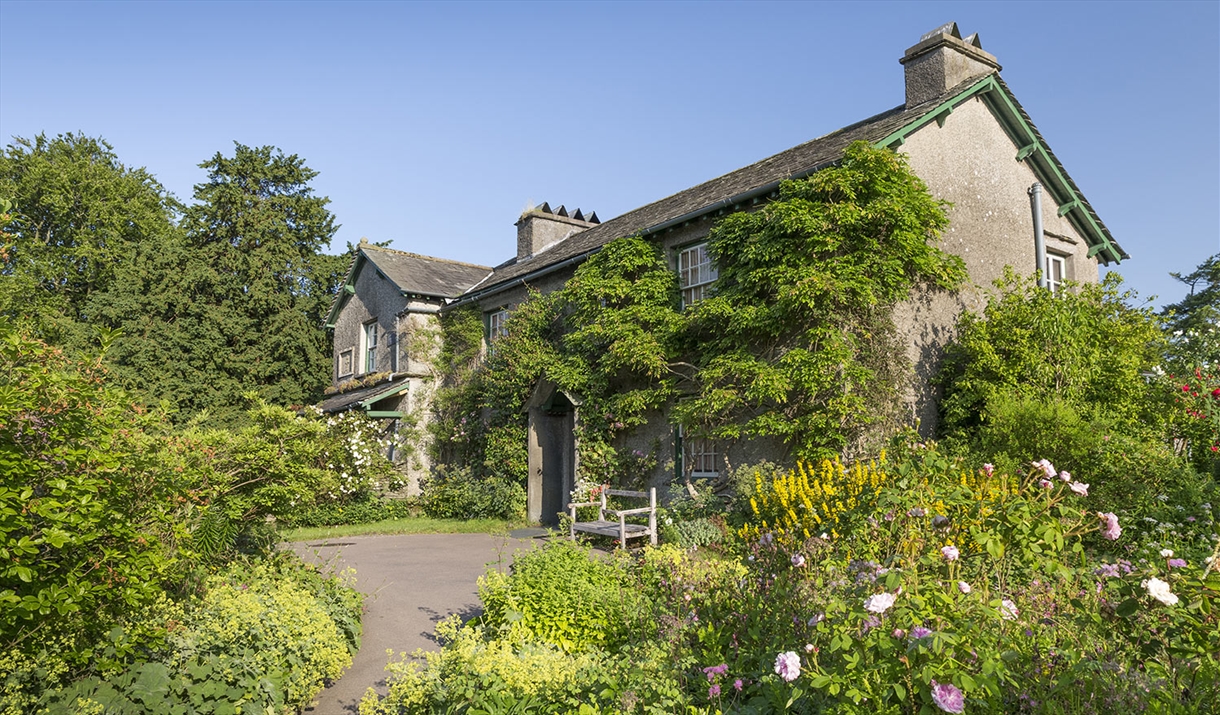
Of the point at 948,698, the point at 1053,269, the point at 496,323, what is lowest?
the point at 948,698

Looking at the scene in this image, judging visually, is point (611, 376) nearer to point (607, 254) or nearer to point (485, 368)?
point (607, 254)

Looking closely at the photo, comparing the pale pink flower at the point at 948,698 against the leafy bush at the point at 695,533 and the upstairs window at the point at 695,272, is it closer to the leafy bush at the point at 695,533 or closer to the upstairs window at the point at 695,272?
the leafy bush at the point at 695,533

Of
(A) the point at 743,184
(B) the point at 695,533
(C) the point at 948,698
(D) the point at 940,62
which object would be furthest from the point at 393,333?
(C) the point at 948,698

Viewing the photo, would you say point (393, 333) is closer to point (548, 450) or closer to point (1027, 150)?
point (548, 450)

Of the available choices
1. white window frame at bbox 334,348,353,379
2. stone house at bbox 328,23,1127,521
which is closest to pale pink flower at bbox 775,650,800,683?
stone house at bbox 328,23,1127,521

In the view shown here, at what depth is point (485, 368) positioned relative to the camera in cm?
1938

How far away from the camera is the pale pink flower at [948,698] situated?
296 centimetres

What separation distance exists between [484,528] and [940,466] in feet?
41.7

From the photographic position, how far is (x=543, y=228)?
2189 cm

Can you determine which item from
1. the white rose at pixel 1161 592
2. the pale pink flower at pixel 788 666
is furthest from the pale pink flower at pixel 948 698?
the white rose at pixel 1161 592

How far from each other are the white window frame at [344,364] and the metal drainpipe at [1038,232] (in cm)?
1997

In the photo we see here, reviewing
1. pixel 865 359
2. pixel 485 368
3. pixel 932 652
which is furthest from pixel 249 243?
pixel 932 652

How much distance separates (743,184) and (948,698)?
13032mm

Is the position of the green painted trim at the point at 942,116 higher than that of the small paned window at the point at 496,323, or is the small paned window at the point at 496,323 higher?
the green painted trim at the point at 942,116
